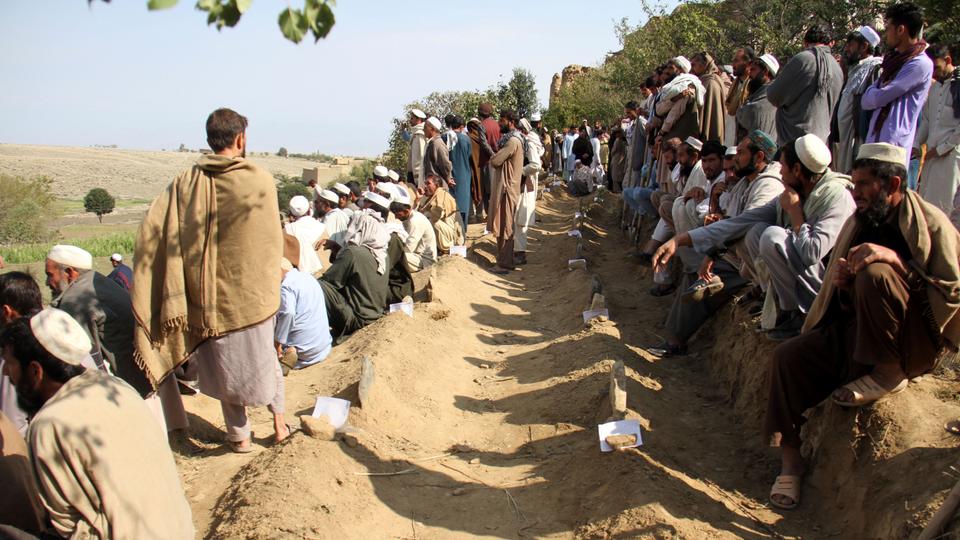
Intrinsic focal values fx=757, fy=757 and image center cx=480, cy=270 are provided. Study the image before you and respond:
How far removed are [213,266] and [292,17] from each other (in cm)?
263

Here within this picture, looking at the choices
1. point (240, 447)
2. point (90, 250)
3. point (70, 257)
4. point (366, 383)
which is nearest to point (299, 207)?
point (366, 383)

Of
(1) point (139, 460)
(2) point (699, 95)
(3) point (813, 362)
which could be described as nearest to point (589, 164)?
(2) point (699, 95)

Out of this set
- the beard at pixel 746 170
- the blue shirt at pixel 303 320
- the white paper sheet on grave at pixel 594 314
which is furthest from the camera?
the white paper sheet on grave at pixel 594 314

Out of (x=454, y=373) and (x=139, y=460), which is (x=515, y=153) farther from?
(x=139, y=460)

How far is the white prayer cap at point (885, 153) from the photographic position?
11.6ft

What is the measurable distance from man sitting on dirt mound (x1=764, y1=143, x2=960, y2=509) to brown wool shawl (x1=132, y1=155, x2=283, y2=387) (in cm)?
295

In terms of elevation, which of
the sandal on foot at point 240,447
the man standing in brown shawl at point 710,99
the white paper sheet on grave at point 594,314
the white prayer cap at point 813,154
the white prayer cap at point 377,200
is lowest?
the sandal on foot at point 240,447

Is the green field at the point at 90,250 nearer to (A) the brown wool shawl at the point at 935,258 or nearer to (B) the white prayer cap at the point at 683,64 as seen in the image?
(B) the white prayer cap at the point at 683,64

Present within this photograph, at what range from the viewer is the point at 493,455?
5.04m

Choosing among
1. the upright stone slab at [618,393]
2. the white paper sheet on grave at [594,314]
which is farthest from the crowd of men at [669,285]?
the white paper sheet on grave at [594,314]

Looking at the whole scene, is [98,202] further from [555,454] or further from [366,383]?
[555,454]

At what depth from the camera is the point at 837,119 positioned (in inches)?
268

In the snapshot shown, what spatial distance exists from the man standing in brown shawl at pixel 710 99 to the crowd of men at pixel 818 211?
2 cm

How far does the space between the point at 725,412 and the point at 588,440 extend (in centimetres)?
111
